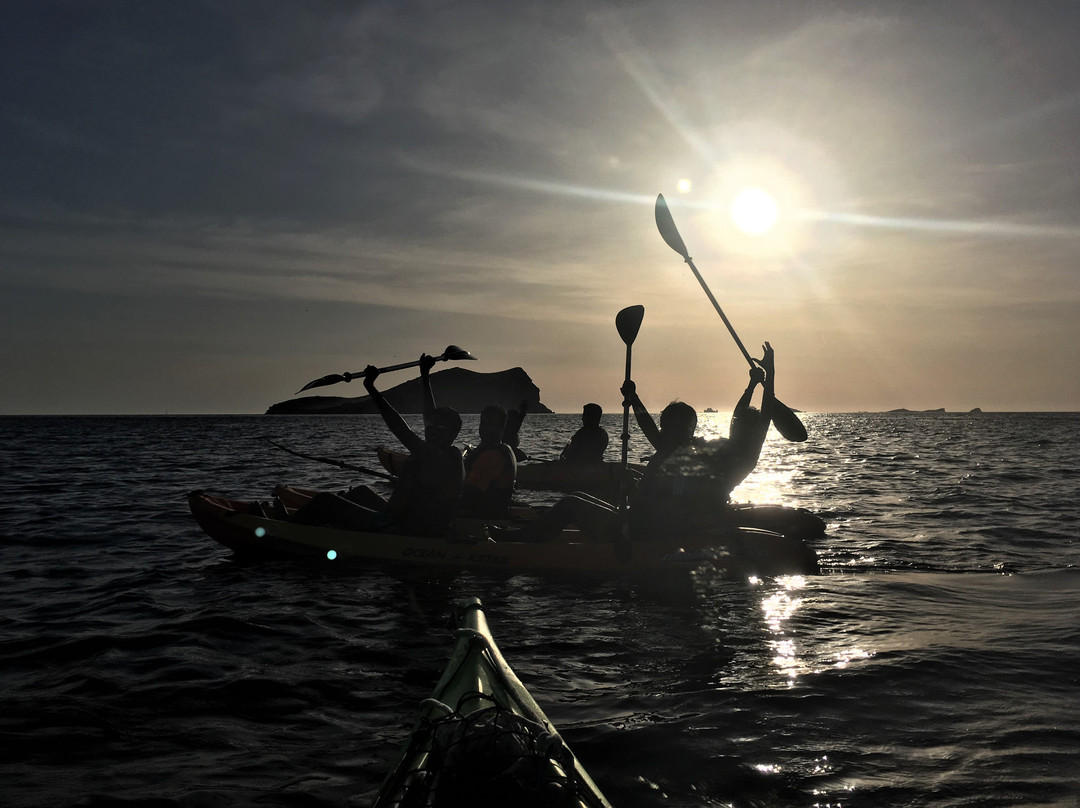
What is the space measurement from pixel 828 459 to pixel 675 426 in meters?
25.9

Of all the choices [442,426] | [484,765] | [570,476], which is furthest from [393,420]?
[570,476]

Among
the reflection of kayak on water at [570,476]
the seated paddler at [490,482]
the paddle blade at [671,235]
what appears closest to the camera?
the seated paddler at [490,482]

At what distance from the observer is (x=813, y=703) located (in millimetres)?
4438

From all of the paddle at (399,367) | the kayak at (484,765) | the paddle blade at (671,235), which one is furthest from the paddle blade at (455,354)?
the kayak at (484,765)

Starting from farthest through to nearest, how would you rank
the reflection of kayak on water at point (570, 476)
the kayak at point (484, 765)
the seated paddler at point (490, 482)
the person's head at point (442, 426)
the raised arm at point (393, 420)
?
the reflection of kayak on water at point (570, 476)
the seated paddler at point (490, 482)
the person's head at point (442, 426)
the raised arm at point (393, 420)
the kayak at point (484, 765)

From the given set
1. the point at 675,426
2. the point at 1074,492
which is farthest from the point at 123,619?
the point at 1074,492

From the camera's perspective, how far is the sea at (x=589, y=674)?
138 inches

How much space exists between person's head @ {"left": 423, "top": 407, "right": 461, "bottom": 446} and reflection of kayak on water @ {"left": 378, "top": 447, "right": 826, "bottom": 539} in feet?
5.32

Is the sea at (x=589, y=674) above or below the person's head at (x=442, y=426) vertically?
below

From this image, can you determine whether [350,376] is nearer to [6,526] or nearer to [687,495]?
[687,495]

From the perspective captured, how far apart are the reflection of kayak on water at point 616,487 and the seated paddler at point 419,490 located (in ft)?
3.52

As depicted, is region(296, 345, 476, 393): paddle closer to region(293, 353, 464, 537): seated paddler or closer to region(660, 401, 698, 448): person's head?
region(293, 353, 464, 537): seated paddler

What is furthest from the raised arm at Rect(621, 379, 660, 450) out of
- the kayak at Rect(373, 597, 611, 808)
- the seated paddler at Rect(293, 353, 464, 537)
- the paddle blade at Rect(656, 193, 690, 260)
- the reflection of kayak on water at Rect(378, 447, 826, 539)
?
the kayak at Rect(373, 597, 611, 808)

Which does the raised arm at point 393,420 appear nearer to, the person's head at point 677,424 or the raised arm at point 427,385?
the raised arm at point 427,385
